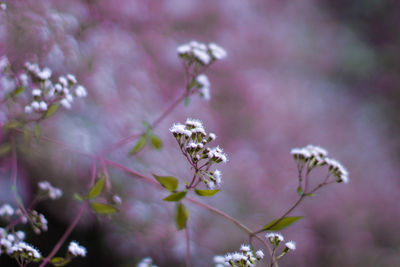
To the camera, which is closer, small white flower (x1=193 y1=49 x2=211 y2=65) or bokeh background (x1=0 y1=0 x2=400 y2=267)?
small white flower (x1=193 y1=49 x2=211 y2=65)

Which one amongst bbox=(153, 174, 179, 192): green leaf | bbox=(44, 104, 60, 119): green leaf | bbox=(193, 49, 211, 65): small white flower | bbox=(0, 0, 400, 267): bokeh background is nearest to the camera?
bbox=(153, 174, 179, 192): green leaf

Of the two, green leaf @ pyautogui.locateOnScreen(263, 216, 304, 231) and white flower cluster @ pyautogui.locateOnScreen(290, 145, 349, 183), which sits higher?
white flower cluster @ pyautogui.locateOnScreen(290, 145, 349, 183)

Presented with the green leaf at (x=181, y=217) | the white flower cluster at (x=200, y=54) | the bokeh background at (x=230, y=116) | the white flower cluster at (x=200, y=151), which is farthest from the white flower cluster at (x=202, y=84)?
the bokeh background at (x=230, y=116)

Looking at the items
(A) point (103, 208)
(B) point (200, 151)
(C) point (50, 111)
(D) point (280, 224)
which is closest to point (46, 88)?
(C) point (50, 111)

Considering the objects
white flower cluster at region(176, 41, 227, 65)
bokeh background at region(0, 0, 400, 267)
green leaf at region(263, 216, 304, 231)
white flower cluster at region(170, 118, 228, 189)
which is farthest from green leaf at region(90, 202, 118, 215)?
white flower cluster at region(176, 41, 227, 65)

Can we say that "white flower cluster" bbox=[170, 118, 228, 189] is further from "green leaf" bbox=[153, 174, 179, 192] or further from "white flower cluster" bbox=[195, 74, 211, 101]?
"white flower cluster" bbox=[195, 74, 211, 101]

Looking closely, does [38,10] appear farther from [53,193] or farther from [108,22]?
[53,193]

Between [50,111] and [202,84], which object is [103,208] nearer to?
[50,111]

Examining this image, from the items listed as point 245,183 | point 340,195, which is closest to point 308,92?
point 340,195

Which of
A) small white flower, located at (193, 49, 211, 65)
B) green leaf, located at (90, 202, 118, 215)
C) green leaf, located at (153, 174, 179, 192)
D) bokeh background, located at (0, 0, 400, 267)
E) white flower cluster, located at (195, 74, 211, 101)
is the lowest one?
green leaf, located at (90, 202, 118, 215)
